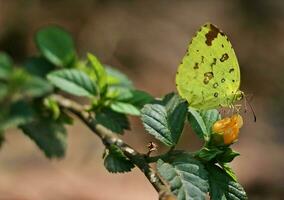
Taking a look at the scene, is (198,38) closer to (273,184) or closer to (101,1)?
(273,184)

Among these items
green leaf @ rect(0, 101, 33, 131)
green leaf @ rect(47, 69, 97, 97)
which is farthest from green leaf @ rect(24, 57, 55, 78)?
green leaf @ rect(47, 69, 97, 97)

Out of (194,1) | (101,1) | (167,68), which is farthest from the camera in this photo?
(194,1)

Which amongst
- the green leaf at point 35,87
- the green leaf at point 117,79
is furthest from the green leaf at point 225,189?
the green leaf at point 35,87

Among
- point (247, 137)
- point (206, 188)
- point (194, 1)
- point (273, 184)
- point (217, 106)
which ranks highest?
point (194, 1)

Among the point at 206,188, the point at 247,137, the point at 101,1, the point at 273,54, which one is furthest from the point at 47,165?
the point at 206,188

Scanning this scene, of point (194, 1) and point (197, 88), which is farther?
point (194, 1)

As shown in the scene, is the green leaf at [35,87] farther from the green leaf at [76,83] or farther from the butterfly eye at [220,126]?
the butterfly eye at [220,126]
